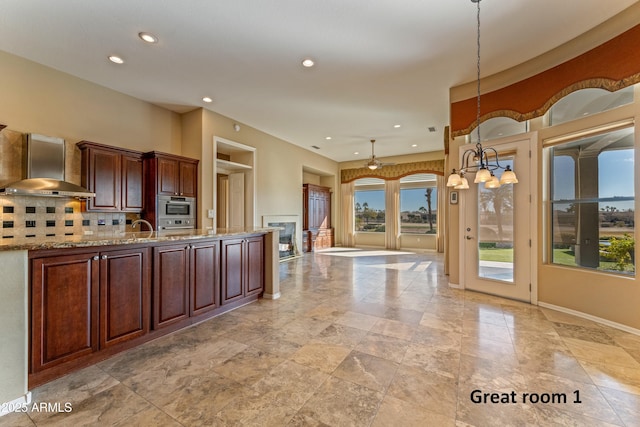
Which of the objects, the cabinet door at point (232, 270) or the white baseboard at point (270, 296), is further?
the white baseboard at point (270, 296)

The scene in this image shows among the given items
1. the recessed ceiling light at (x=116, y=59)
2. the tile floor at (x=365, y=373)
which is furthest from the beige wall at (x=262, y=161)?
the tile floor at (x=365, y=373)

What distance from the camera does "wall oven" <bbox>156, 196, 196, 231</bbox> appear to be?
4455 millimetres

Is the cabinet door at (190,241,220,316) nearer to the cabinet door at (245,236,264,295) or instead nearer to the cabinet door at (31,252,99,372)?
the cabinet door at (245,236,264,295)

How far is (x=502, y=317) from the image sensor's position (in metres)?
3.16

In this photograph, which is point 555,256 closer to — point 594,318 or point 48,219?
point 594,318

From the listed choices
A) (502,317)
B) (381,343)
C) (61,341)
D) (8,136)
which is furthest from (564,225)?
(8,136)

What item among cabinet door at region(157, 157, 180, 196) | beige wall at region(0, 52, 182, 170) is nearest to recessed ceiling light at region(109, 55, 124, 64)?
beige wall at region(0, 52, 182, 170)

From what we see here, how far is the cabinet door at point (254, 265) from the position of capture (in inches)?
142

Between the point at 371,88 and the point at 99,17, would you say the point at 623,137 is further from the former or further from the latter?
the point at 99,17

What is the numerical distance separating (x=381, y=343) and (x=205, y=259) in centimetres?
209

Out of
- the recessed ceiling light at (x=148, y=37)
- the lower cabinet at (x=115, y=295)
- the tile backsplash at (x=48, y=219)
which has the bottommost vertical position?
the lower cabinet at (x=115, y=295)

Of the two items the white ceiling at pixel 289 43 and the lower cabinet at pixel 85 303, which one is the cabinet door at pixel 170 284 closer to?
the lower cabinet at pixel 85 303

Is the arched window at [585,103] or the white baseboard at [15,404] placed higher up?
the arched window at [585,103]

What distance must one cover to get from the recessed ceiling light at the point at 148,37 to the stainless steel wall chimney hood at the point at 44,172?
6.38 ft
